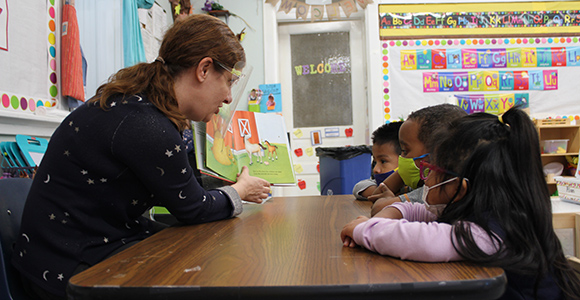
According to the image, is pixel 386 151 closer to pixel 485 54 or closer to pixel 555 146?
pixel 485 54

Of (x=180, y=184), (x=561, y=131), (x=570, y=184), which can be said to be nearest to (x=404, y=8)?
(x=561, y=131)

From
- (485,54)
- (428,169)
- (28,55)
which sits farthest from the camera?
(485,54)

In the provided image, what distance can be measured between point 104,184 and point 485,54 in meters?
4.35

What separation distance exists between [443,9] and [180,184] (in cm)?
414

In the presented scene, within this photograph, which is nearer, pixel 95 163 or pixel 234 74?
pixel 95 163

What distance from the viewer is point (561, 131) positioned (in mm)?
4258

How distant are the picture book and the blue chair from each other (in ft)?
1.75

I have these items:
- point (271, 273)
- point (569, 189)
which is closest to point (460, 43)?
point (569, 189)

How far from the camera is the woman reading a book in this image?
844mm

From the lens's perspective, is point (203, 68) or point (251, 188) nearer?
point (203, 68)

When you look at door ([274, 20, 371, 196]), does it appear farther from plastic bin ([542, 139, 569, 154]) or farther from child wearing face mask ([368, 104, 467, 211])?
child wearing face mask ([368, 104, 467, 211])

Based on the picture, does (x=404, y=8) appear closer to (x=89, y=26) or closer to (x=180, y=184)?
(x=89, y=26)

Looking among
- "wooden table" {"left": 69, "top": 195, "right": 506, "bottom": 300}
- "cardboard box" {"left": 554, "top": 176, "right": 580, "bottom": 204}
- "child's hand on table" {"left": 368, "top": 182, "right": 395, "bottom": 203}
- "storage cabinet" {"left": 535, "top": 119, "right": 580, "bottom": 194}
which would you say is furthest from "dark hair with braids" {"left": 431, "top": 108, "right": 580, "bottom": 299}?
"storage cabinet" {"left": 535, "top": 119, "right": 580, "bottom": 194}

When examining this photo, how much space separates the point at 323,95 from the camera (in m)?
4.42
